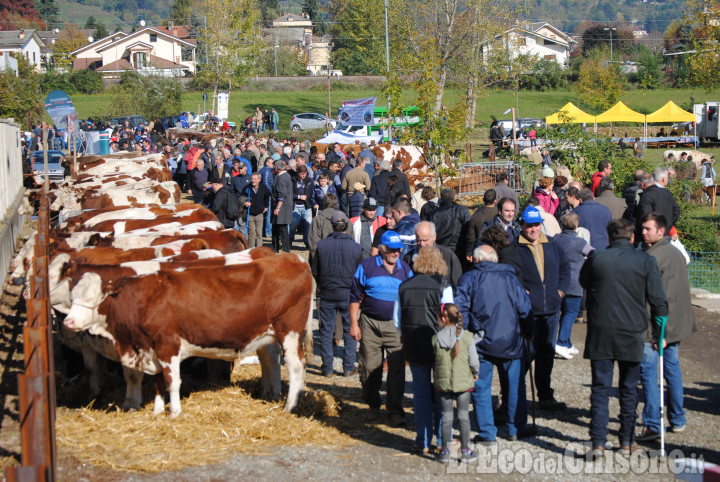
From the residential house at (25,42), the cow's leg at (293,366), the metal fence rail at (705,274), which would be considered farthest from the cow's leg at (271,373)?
the residential house at (25,42)

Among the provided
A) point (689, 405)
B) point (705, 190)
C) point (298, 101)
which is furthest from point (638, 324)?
point (298, 101)

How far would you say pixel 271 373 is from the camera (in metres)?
8.91

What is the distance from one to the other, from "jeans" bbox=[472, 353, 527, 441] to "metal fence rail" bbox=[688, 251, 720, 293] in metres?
8.01

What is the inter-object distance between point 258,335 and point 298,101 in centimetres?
6683

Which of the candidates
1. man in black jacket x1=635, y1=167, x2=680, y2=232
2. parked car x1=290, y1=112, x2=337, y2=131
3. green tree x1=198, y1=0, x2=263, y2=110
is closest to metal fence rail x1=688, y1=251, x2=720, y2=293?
man in black jacket x1=635, y1=167, x2=680, y2=232

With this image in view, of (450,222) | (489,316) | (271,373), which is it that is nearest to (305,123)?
(450,222)

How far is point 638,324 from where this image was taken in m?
6.87

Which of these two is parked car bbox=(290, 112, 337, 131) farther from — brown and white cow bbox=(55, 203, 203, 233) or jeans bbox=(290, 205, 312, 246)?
brown and white cow bbox=(55, 203, 203, 233)

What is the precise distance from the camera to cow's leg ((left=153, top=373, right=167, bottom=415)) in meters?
8.27

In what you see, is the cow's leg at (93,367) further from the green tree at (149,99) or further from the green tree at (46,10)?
the green tree at (46,10)

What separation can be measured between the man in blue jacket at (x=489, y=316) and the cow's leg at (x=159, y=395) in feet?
10.8

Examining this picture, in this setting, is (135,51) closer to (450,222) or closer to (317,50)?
(317,50)

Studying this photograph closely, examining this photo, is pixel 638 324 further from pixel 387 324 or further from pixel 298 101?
pixel 298 101

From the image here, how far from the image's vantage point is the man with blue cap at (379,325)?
26.7 ft
